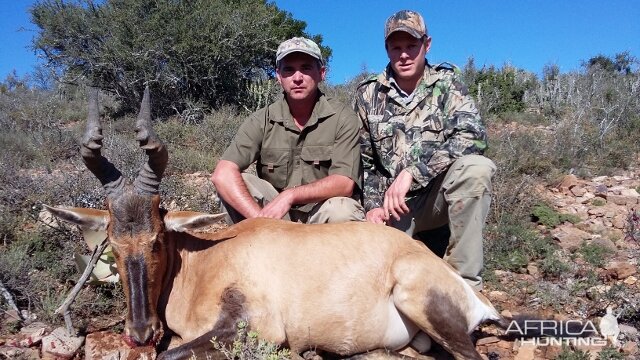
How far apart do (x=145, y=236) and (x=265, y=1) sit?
18352 millimetres

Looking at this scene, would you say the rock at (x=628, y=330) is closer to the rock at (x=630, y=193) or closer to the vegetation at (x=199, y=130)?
the vegetation at (x=199, y=130)

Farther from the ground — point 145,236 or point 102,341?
point 145,236

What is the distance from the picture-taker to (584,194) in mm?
7941

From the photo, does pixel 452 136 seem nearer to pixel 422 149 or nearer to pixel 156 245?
pixel 422 149

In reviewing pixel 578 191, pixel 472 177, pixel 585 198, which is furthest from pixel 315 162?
pixel 578 191

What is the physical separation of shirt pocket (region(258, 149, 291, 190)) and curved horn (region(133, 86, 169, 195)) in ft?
6.58

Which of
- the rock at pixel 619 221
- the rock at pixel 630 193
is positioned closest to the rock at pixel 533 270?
the rock at pixel 619 221

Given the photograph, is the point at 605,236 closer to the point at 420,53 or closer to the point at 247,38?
the point at 420,53

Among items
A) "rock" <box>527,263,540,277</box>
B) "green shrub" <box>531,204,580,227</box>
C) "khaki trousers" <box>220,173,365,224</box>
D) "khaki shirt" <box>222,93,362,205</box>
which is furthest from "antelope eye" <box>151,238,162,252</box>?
"green shrub" <box>531,204,580,227</box>

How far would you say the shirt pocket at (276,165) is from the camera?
580 cm

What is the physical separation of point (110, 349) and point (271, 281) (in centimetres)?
143

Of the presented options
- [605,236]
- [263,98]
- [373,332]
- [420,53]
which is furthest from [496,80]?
[373,332]

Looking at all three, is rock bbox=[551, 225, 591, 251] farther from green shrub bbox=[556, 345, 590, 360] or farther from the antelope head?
the antelope head

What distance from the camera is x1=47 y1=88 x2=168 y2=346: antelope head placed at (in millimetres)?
3650
